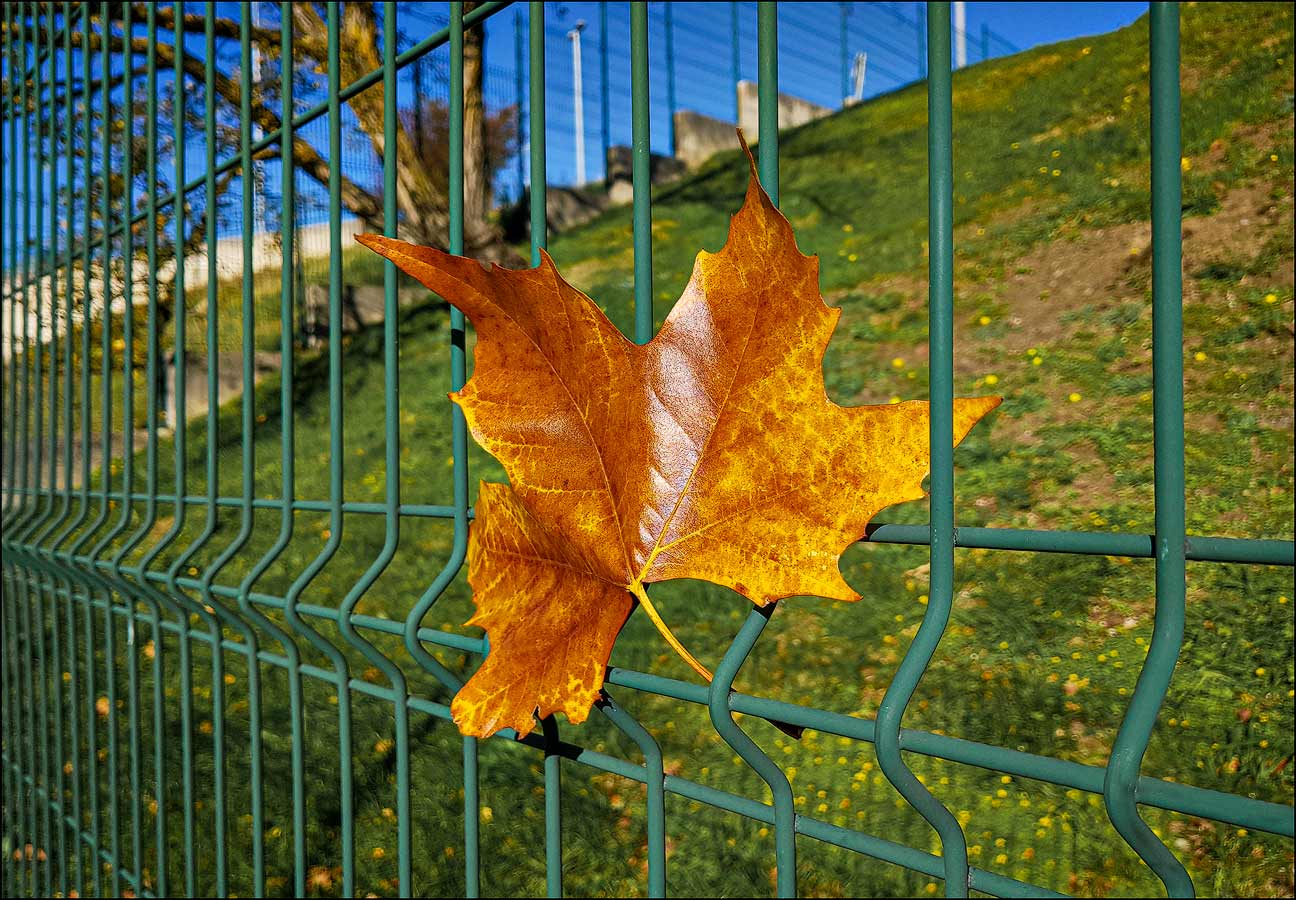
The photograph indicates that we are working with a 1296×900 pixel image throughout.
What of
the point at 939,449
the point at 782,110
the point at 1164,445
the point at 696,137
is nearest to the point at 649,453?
the point at 939,449

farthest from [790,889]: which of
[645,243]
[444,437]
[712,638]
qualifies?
[444,437]

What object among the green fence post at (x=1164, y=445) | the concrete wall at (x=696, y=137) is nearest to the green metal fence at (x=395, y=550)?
the green fence post at (x=1164, y=445)

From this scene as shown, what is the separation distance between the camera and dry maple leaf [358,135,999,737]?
715 millimetres

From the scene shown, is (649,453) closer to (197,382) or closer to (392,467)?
(392,467)

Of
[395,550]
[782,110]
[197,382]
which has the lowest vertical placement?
[395,550]

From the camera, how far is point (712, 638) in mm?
3705

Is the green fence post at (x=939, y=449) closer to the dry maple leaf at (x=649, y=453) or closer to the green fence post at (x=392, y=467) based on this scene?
the dry maple leaf at (x=649, y=453)

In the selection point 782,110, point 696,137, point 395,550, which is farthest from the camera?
point 782,110

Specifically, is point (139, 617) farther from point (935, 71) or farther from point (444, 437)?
point (444, 437)

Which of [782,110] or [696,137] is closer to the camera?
[696,137]

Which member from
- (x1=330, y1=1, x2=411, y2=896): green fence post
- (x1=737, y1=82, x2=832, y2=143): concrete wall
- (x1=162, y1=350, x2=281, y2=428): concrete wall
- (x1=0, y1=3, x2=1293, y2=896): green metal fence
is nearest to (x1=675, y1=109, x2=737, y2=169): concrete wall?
(x1=737, y1=82, x2=832, y2=143): concrete wall

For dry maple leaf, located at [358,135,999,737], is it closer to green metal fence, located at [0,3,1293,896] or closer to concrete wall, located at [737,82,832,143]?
green metal fence, located at [0,3,1293,896]

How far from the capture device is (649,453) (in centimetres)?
80

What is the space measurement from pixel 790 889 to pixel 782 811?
66 millimetres
